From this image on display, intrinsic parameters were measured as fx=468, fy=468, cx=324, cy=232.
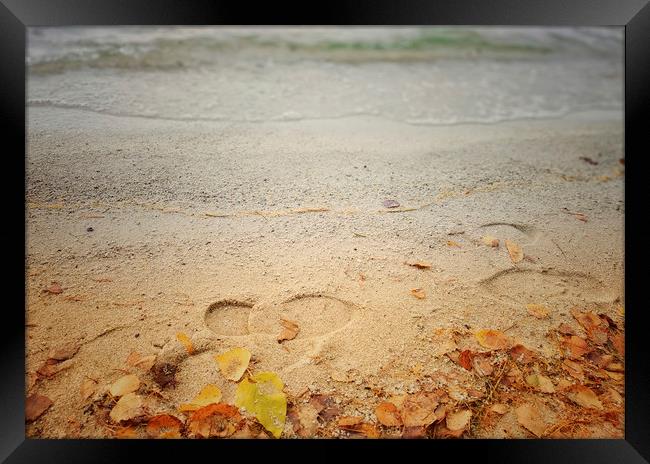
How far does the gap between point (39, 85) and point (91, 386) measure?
1.37 m

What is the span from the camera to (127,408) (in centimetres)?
131

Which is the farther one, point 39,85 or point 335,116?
point 335,116

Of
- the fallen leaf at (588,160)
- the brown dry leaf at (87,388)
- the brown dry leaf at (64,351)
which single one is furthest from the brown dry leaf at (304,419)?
the fallen leaf at (588,160)

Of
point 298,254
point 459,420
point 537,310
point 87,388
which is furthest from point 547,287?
point 87,388

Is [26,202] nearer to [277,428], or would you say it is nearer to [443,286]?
[277,428]

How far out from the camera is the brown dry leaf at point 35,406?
4.36 ft

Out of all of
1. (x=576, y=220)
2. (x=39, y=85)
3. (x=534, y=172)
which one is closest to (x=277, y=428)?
(x=576, y=220)

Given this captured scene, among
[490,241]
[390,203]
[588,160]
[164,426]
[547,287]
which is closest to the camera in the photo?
[164,426]

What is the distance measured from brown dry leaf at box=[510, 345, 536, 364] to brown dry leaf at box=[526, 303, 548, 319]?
0.46ft

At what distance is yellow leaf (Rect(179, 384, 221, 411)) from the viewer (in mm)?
1314

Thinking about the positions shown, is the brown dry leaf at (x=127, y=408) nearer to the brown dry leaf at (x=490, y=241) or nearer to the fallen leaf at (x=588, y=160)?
the brown dry leaf at (x=490, y=241)

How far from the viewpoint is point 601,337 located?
1.51 meters

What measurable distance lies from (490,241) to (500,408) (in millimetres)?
622

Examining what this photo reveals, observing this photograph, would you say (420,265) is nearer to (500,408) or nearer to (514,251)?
(514,251)
